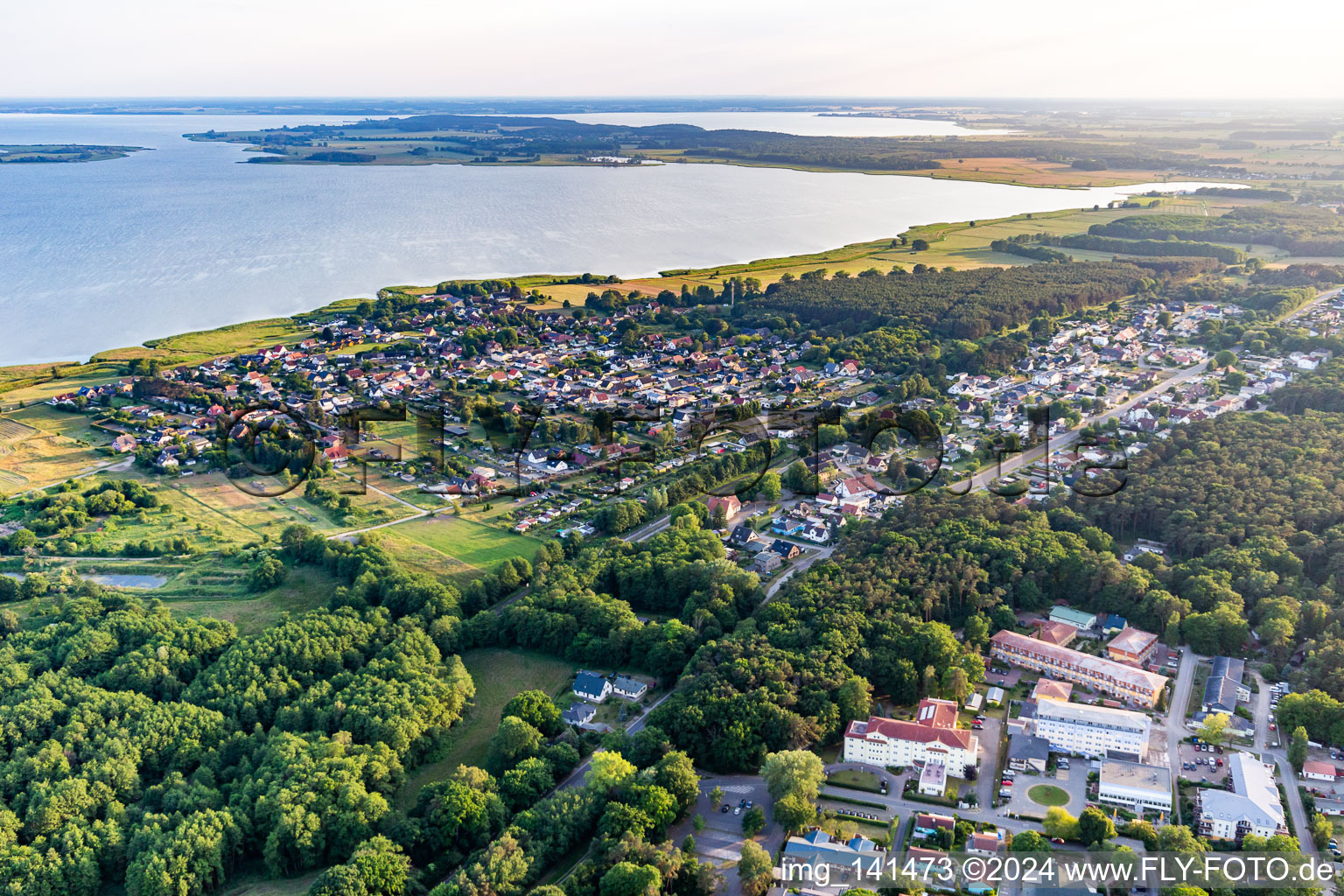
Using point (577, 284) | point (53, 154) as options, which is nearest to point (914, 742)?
point (577, 284)

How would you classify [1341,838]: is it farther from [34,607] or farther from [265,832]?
[34,607]

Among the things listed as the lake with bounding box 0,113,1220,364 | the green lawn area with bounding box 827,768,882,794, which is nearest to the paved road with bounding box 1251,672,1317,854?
the green lawn area with bounding box 827,768,882,794

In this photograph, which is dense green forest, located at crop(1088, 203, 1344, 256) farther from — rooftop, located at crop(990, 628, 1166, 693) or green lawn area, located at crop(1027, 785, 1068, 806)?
green lawn area, located at crop(1027, 785, 1068, 806)

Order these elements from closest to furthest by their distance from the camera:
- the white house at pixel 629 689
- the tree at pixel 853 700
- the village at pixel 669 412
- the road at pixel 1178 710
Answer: the road at pixel 1178 710 < the tree at pixel 853 700 < the white house at pixel 629 689 < the village at pixel 669 412

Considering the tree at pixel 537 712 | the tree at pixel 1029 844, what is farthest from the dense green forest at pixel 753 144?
the tree at pixel 1029 844

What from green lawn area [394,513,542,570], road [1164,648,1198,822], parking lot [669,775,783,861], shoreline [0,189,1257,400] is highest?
shoreline [0,189,1257,400]

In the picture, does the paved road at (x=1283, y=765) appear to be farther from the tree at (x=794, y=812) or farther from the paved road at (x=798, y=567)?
the paved road at (x=798, y=567)

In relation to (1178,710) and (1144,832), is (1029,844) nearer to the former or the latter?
(1144,832)
